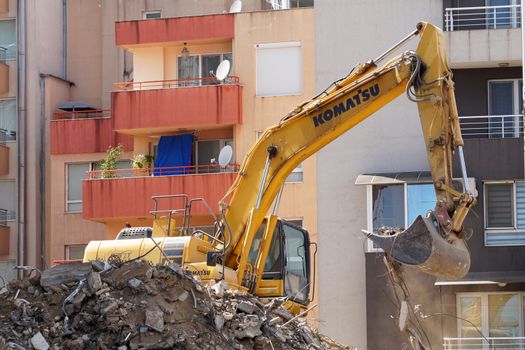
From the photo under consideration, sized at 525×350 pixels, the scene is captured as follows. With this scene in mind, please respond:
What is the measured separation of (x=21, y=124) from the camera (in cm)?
4725

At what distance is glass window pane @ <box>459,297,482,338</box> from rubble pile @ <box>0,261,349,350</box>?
1437 cm

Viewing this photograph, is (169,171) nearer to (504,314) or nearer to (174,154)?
(174,154)

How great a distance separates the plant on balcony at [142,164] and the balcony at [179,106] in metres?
0.83

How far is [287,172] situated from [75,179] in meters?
19.3

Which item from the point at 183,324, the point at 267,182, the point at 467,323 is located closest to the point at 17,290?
the point at 183,324

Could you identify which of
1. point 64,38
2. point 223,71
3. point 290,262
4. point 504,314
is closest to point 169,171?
point 223,71

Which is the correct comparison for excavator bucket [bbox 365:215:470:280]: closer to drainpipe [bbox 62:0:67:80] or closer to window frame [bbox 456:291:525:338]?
window frame [bbox 456:291:525:338]

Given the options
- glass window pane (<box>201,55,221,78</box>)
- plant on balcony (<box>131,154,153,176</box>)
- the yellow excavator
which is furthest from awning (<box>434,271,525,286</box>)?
glass window pane (<box>201,55,221,78</box>)

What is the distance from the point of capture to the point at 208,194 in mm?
41656

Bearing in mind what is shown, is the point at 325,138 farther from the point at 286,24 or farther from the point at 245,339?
the point at 286,24

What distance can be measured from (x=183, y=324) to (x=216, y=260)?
473 cm

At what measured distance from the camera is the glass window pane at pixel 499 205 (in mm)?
38438

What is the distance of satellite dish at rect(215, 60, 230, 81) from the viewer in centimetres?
4184

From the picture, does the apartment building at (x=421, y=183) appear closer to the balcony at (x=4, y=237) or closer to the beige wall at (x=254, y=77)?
the beige wall at (x=254, y=77)
